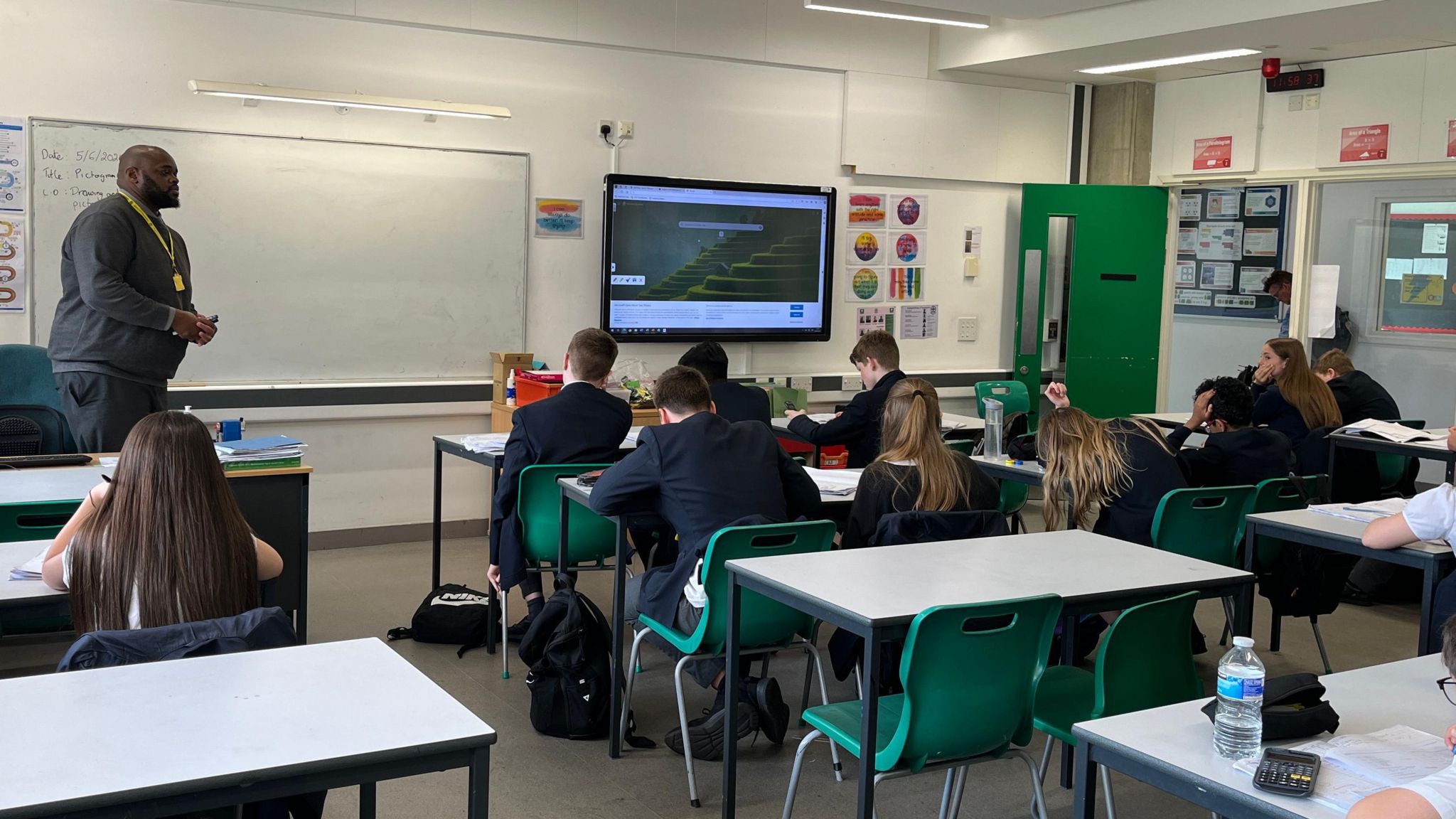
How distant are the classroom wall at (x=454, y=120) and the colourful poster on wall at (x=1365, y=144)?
2.28 meters

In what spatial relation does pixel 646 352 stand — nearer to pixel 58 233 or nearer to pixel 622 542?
pixel 58 233

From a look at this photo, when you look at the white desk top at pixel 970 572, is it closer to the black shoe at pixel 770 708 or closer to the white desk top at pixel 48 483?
the black shoe at pixel 770 708

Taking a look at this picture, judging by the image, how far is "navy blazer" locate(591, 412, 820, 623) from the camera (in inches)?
143

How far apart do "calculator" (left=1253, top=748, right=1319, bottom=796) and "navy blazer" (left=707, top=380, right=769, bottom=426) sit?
12.7 feet

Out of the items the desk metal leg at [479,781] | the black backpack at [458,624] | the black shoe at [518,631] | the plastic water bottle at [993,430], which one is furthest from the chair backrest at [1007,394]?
the desk metal leg at [479,781]

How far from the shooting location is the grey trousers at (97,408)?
468cm

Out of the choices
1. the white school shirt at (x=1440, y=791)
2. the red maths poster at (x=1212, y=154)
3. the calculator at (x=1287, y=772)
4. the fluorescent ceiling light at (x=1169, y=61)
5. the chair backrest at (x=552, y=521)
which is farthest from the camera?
the red maths poster at (x=1212, y=154)

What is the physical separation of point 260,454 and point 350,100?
8.23ft

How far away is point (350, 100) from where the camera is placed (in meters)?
6.11

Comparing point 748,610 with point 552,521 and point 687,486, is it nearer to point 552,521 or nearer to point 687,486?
point 687,486

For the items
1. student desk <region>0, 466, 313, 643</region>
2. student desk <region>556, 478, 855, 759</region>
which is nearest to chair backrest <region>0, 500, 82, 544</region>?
student desk <region>0, 466, 313, 643</region>

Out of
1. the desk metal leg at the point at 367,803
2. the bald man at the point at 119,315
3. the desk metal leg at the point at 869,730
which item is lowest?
the desk metal leg at the point at 367,803

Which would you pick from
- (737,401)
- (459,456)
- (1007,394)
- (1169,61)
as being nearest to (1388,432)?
(1007,394)

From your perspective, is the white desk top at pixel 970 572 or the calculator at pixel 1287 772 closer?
the calculator at pixel 1287 772
